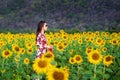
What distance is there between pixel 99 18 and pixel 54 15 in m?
5.28

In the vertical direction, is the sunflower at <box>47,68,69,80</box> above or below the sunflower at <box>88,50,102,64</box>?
below

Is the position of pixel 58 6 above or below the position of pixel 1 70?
above

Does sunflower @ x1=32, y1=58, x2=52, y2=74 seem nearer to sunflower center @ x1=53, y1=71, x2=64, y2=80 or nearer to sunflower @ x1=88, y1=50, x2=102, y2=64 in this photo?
sunflower center @ x1=53, y1=71, x2=64, y2=80

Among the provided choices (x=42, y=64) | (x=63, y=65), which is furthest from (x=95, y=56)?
(x=63, y=65)

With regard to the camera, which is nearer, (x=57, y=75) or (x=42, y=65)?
(x=57, y=75)

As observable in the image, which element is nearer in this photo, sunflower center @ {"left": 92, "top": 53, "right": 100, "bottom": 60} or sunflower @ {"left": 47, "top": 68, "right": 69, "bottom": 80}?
sunflower @ {"left": 47, "top": 68, "right": 69, "bottom": 80}

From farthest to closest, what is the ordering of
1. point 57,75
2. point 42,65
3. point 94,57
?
point 94,57, point 42,65, point 57,75

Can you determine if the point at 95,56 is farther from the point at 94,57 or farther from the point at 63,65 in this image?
the point at 63,65

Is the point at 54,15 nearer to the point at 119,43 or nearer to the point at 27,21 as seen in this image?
the point at 27,21

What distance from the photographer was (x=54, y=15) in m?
43.0

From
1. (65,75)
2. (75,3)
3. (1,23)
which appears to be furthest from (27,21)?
(65,75)

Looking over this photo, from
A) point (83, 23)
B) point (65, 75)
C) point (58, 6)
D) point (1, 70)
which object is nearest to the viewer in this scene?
point (65, 75)

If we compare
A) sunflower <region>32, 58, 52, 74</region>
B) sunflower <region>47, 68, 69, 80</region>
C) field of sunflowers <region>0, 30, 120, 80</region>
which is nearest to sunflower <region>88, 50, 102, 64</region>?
field of sunflowers <region>0, 30, 120, 80</region>

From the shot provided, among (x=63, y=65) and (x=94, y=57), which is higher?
(x=94, y=57)
